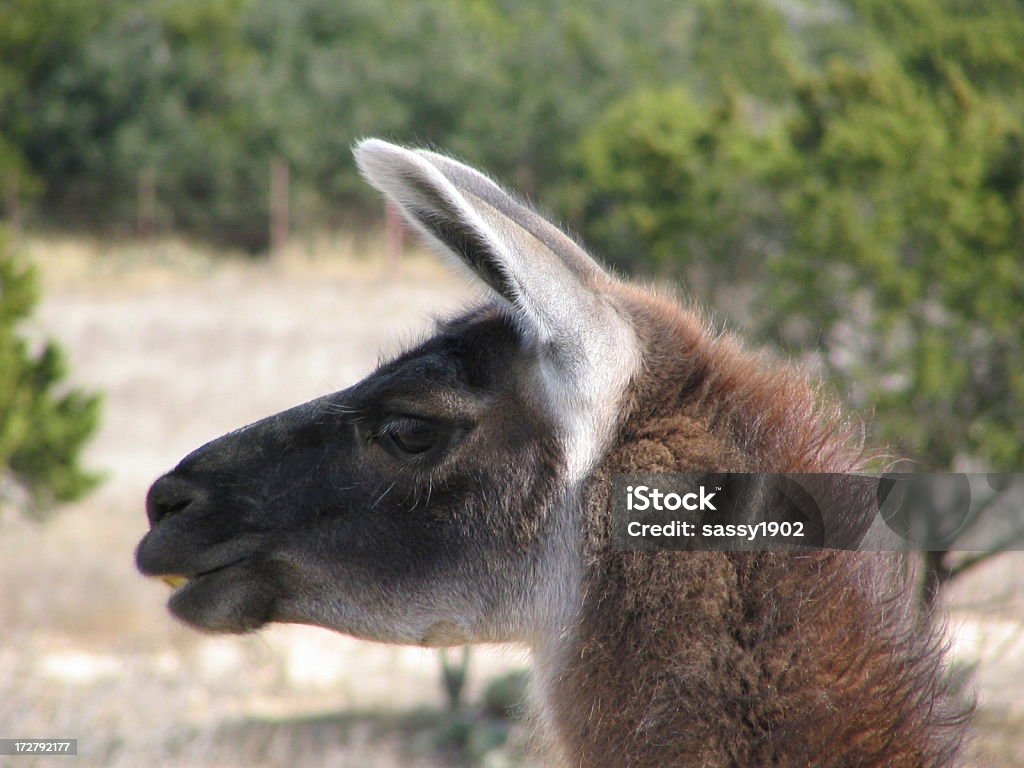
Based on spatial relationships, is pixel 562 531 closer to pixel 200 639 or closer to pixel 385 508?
pixel 385 508

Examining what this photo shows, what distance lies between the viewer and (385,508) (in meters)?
2.58

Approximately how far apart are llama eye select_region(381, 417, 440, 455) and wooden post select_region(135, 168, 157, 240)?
27737mm

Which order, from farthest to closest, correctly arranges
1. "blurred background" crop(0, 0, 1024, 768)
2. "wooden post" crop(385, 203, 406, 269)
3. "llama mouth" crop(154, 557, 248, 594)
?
"wooden post" crop(385, 203, 406, 269), "blurred background" crop(0, 0, 1024, 768), "llama mouth" crop(154, 557, 248, 594)

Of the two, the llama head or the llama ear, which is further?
the llama head

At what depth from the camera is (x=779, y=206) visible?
32.0ft

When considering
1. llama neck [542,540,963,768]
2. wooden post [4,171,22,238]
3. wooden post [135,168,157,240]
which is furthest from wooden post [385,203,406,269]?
llama neck [542,540,963,768]

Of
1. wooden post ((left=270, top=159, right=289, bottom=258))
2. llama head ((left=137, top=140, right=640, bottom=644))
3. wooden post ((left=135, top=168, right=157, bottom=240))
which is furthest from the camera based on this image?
wooden post ((left=135, top=168, right=157, bottom=240))

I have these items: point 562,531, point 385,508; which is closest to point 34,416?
point 385,508

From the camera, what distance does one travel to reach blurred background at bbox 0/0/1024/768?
6957 millimetres

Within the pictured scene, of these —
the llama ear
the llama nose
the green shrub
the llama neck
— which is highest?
the green shrub

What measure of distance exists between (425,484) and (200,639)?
25.2 ft

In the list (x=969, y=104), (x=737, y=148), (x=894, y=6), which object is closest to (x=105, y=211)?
(x=894, y=6)

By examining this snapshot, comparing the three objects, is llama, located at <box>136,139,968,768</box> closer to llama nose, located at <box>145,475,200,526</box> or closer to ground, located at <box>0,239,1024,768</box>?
llama nose, located at <box>145,475,200,526</box>

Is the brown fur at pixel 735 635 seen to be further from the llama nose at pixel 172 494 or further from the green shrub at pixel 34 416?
the green shrub at pixel 34 416
